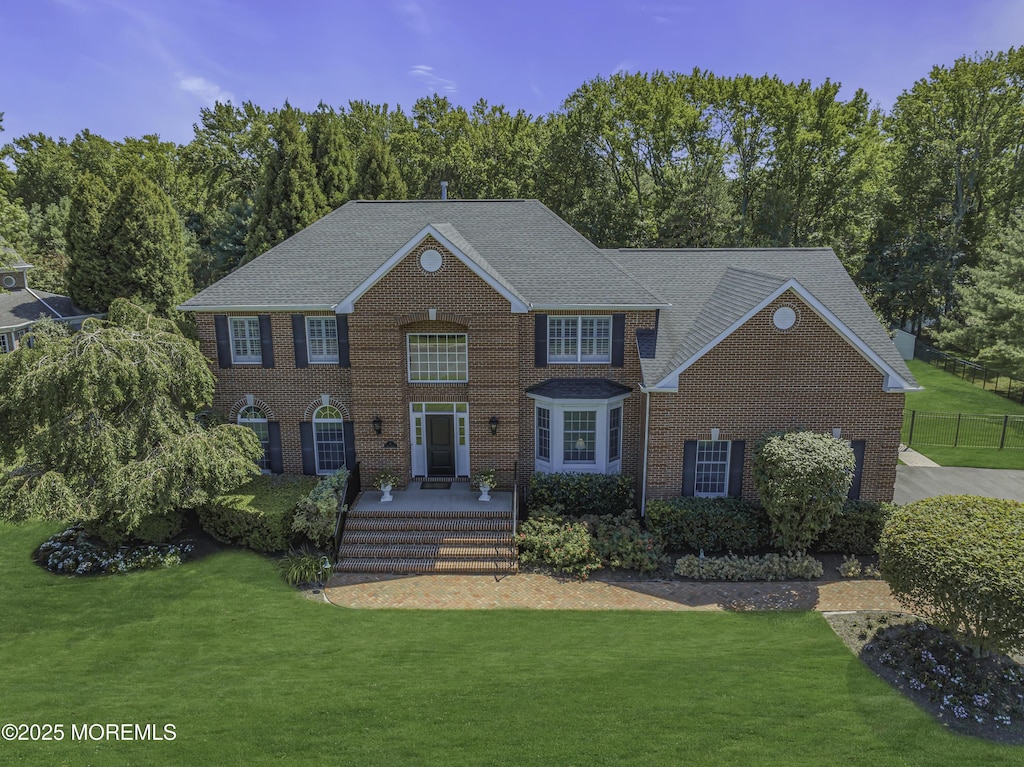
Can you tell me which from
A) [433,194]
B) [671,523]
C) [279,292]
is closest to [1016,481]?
[671,523]

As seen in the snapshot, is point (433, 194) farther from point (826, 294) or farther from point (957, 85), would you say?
point (957, 85)

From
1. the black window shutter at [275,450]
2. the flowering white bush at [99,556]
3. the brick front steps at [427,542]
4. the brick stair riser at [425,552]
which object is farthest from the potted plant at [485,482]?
the flowering white bush at [99,556]

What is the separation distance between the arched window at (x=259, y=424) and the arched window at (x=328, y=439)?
60.8 inches

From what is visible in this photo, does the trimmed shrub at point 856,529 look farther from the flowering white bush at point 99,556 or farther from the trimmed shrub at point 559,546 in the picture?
the flowering white bush at point 99,556

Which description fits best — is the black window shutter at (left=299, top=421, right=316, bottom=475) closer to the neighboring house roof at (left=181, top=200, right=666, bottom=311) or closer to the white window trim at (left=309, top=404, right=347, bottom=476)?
the white window trim at (left=309, top=404, right=347, bottom=476)

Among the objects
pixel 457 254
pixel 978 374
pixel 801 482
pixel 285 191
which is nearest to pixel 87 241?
pixel 285 191

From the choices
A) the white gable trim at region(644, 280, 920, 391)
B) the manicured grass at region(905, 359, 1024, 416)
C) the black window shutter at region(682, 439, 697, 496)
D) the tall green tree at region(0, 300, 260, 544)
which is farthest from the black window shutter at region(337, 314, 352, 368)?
the manicured grass at region(905, 359, 1024, 416)

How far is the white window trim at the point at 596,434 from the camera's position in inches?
707

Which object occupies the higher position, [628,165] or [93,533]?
[628,165]

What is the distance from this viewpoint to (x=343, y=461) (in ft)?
63.3

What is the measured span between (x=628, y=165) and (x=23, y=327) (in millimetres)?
37548

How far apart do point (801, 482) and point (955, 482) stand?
10.8 m

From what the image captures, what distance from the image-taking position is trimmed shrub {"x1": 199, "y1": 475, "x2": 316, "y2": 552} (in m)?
16.5

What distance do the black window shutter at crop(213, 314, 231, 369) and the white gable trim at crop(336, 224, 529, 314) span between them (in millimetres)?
4091
